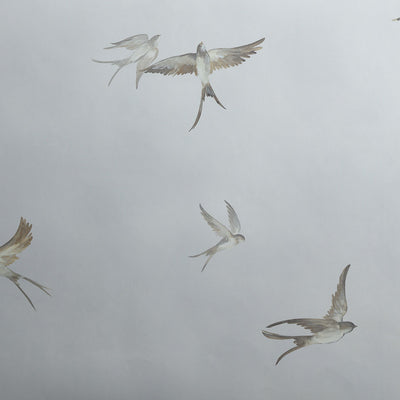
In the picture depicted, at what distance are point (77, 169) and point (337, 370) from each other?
736mm

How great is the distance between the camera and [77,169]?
4.36 feet

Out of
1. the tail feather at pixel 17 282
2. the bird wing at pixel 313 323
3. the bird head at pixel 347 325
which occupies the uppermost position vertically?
the bird head at pixel 347 325

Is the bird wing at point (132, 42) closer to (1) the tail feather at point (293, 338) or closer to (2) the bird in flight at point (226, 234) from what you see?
(2) the bird in flight at point (226, 234)

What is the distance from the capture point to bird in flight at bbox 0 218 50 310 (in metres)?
1.29

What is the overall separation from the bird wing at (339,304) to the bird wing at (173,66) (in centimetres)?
59

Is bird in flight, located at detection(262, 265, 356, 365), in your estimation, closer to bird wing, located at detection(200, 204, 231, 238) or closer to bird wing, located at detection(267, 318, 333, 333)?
bird wing, located at detection(267, 318, 333, 333)

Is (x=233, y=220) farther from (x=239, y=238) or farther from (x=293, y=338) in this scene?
(x=293, y=338)

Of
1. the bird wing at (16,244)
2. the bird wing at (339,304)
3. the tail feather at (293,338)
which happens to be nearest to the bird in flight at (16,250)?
the bird wing at (16,244)

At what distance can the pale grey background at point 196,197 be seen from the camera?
131cm

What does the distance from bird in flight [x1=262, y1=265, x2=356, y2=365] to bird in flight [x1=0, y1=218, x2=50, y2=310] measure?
0.57 metres

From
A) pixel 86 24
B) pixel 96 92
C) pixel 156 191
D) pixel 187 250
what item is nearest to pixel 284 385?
pixel 187 250

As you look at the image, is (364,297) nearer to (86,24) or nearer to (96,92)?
(96,92)

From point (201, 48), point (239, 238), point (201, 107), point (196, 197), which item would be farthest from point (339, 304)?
point (201, 48)

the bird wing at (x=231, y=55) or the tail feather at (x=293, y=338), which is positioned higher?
the bird wing at (x=231, y=55)
